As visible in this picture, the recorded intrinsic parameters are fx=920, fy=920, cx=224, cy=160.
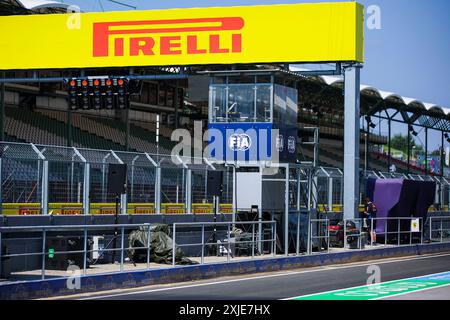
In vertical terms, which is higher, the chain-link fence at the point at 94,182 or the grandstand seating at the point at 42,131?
the grandstand seating at the point at 42,131

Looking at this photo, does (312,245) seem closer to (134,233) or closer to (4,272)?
(134,233)

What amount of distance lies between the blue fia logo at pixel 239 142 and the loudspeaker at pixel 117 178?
236 inches

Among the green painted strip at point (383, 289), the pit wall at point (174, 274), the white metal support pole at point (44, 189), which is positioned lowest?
the green painted strip at point (383, 289)

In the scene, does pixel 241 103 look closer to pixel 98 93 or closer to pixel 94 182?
pixel 94 182

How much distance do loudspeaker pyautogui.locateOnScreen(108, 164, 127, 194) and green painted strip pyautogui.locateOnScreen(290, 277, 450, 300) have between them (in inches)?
258

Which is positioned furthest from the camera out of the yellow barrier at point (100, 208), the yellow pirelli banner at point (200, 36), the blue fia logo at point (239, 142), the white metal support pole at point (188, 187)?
the yellow pirelli banner at point (200, 36)

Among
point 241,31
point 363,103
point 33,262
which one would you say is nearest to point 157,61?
point 241,31

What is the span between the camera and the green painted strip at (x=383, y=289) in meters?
17.0

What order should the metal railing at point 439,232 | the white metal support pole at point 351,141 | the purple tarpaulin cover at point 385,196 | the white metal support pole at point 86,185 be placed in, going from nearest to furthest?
the white metal support pole at point 86,185 → the white metal support pole at point 351,141 → the purple tarpaulin cover at point 385,196 → the metal railing at point 439,232

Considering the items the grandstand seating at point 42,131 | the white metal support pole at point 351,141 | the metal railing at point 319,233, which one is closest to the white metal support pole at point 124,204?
the metal railing at point 319,233

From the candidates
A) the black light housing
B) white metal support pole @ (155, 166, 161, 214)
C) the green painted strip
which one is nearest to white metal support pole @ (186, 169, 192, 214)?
white metal support pole @ (155, 166, 161, 214)

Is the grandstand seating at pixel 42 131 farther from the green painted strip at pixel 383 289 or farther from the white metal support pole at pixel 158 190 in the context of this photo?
the green painted strip at pixel 383 289

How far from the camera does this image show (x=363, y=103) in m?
60.8

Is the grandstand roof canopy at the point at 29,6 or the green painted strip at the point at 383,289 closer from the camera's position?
the green painted strip at the point at 383,289
